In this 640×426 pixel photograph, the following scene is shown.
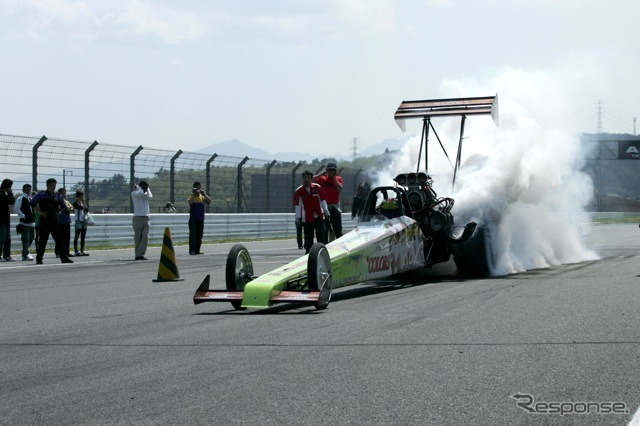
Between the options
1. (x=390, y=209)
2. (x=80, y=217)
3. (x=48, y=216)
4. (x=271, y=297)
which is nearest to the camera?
(x=271, y=297)

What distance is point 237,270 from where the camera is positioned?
1009cm

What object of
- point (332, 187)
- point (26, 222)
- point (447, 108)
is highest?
point (447, 108)

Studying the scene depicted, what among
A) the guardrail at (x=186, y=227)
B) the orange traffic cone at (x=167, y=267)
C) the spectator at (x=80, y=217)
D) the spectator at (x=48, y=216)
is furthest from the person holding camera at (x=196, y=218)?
the orange traffic cone at (x=167, y=267)

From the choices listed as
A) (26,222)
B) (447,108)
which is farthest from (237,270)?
(26,222)

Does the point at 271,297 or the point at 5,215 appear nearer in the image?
the point at 271,297

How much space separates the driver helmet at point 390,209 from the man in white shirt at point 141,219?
8335mm

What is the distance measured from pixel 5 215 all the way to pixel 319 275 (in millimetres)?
11842

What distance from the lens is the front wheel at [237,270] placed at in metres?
9.97

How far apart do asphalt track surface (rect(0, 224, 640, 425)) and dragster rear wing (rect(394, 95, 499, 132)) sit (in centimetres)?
454

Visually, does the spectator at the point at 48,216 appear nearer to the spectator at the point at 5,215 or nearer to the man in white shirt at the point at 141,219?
the spectator at the point at 5,215

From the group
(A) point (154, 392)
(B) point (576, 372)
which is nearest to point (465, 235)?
(B) point (576, 372)

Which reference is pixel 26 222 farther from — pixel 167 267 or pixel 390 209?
pixel 390 209

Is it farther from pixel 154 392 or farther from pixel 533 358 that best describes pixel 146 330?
pixel 533 358

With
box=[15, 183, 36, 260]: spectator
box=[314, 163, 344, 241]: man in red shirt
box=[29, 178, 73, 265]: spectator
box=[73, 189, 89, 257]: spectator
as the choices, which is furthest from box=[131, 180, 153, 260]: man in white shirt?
box=[314, 163, 344, 241]: man in red shirt
